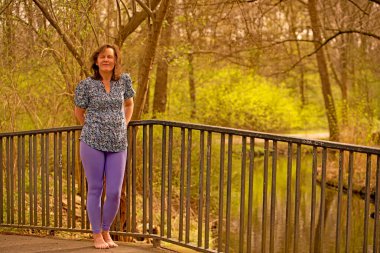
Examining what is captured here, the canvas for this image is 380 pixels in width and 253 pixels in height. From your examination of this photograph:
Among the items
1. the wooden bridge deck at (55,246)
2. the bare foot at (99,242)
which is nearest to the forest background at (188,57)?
the wooden bridge deck at (55,246)

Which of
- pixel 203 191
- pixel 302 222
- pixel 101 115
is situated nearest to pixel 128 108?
pixel 101 115

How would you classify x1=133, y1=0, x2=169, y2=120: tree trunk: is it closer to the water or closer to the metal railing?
the metal railing

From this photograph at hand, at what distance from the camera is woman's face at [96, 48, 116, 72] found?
5.00 metres

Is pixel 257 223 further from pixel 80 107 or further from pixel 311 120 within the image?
pixel 311 120

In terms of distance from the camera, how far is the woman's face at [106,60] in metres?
Result: 5.00

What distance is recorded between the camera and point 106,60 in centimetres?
499

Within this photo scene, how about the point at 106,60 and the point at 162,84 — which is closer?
the point at 106,60

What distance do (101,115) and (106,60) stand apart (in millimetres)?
444

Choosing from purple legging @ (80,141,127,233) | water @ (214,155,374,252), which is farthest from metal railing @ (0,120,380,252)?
purple legging @ (80,141,127,233)

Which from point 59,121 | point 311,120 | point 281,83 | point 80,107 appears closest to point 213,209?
point 59,121

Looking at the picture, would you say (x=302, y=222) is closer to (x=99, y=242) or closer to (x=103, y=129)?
(x=99, y=242)

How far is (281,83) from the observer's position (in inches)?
1187

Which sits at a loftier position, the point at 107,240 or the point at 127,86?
the point at 127,86

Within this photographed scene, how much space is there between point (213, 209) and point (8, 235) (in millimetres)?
Result: 7265
